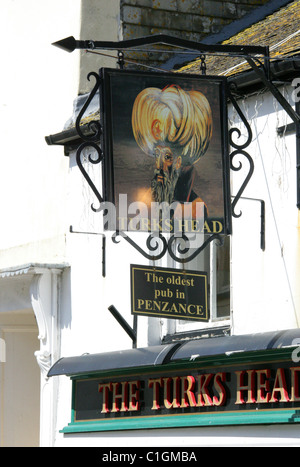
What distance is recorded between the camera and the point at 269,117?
9.86 meters

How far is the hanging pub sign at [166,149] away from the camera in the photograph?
30.2 ft

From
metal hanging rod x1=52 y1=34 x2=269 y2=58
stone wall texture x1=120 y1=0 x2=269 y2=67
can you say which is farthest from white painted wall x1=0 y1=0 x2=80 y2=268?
metal hanging rod x1=52 y1=34 x2=269 y2=58

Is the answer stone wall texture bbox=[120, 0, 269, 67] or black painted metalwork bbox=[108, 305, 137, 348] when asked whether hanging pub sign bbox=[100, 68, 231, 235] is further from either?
stone wall texture bbox=[120, 0, 269, 67]

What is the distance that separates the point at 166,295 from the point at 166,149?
1.22 m

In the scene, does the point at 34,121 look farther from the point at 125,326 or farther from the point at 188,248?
the point at 188,248

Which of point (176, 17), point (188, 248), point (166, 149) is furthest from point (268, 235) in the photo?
point (176, 17)

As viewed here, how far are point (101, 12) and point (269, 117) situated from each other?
3934 millimetres

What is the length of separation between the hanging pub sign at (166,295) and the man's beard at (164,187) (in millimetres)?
644

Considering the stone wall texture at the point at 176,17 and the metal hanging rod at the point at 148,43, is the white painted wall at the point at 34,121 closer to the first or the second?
the stone wall texture at the point at 176,17
